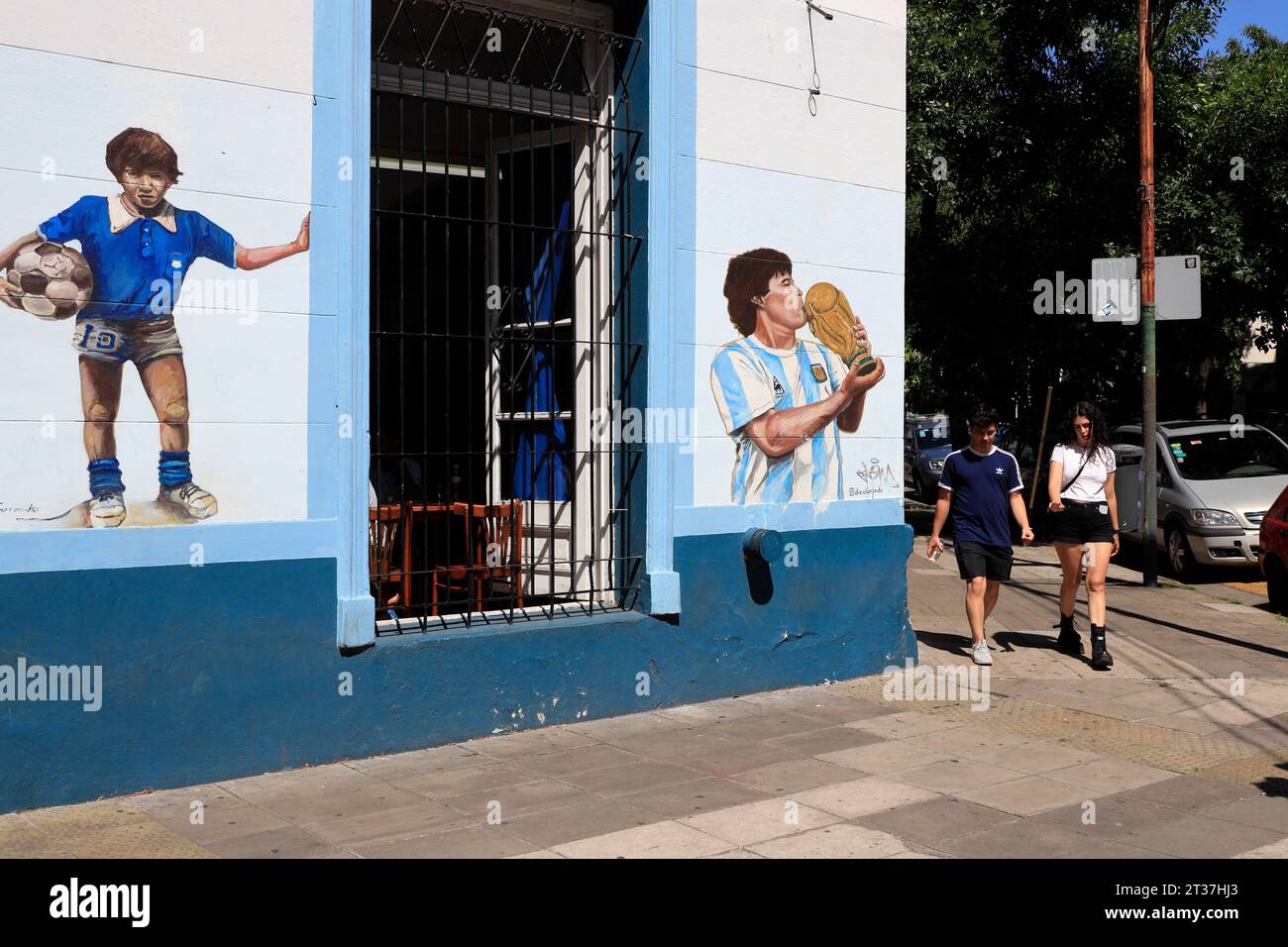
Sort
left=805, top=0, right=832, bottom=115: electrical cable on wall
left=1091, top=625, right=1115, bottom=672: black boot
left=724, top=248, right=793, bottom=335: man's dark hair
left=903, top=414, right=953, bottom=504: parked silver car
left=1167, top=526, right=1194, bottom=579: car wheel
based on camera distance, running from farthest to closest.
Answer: left=903, top=414, right=953, bottom=504: parked silver car < left=1167, top=526, right=1194, bottom=579: car wheel < left=1091, top=625, right=1115, bottom=672: black boot < left=805, top=0, right=832, bottom=115: electrical cable on wall < left=724, top=248, right=793, bottom=335: man's dark hair

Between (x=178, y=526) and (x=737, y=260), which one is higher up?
(x=737, y=260)

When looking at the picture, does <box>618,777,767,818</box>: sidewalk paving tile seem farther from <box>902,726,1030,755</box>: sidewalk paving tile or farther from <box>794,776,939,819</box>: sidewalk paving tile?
<box>902,726,1030,755</box>: sidewalk paving tile

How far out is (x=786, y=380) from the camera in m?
8.76

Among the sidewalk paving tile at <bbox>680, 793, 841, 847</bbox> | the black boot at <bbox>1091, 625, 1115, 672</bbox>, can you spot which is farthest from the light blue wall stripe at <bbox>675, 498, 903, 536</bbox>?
the sidewalk paving tile at <bbox>680, 793, 841, 847</bbox>

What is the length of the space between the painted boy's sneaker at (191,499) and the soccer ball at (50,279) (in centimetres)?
90

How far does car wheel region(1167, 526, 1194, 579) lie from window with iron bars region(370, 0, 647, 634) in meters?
8.97

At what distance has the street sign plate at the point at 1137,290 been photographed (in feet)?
45.1

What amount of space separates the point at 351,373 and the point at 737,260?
2.78 meters

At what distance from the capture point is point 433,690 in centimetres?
707

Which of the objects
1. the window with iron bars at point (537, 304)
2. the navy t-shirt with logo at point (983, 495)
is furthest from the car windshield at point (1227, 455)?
the window with iron bars at point (537, 304)

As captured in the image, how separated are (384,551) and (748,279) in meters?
2.84

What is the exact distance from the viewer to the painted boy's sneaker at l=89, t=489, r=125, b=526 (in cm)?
600
